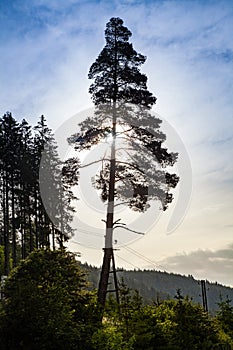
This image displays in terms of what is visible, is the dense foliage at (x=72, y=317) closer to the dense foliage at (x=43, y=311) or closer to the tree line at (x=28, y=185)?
the dense foliage at (x=43, y=311)

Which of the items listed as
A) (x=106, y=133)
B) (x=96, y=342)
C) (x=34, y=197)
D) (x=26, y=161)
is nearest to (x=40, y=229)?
(x=34, y=197)

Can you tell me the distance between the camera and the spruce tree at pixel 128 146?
1967 cm

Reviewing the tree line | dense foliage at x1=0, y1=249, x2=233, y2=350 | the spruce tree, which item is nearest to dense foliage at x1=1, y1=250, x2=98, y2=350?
dense foliage at x1=0, y1=249, x2=233, y2=350

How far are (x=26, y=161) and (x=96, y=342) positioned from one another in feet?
82.2

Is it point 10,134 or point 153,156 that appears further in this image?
point 10,134

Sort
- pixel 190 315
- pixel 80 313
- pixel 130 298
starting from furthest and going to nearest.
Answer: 1. pixel 190 315
2. pixel 130 298
3. pixel 80 313

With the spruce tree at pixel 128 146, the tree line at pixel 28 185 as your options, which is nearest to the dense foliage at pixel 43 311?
the spruce tree at pixel 128 146

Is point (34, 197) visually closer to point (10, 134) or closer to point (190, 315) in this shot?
point (10, 134)

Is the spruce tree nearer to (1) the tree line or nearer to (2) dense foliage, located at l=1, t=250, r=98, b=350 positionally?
(2) dense foliage, located at l=1, t=250, r=98, b=350

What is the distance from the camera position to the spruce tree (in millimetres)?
19672

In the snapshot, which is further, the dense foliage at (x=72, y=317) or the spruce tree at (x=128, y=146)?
the spruce tree at (x=128, y=146)

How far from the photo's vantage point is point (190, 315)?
19.3 meters

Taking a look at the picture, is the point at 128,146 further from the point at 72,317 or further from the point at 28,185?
the point at 28,185

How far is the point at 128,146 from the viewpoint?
2012 centimetres
